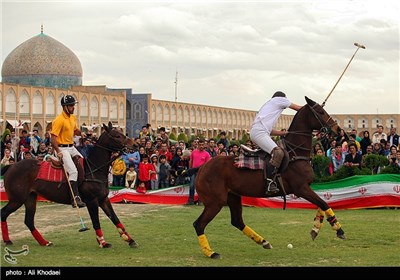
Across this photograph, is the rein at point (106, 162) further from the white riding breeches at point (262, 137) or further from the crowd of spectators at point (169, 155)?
the crowd of spectators at point (169, 155)

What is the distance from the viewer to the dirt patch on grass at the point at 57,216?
43.4 ft

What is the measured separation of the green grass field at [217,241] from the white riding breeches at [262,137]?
58.0 inches

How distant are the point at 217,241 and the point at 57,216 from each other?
5.28m

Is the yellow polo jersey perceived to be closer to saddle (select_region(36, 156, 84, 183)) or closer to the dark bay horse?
saddle (select_region(36, 156, 84, 183))

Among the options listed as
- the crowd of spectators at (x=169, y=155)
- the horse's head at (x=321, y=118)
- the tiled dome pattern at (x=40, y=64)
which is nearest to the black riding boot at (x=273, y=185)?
the horse's head at (x=321, y=118)

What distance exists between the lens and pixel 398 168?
1680 centimetres

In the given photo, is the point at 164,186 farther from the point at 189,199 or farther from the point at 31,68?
the point at 31,68

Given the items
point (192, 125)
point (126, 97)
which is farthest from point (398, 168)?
point (192, 125)

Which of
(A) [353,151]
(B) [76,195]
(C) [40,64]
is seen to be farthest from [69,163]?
(C) [40,64]

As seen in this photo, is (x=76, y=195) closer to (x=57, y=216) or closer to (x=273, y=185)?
(x=273, y=185)

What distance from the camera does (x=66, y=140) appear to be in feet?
36.4

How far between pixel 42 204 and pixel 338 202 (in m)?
7.61

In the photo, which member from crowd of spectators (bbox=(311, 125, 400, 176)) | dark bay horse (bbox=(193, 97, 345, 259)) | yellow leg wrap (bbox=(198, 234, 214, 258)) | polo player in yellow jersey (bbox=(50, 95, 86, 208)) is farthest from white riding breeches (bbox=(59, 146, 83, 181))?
crowd of spectators (bbox=(311, 125, 400, 176))

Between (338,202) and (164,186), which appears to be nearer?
(338,202)
